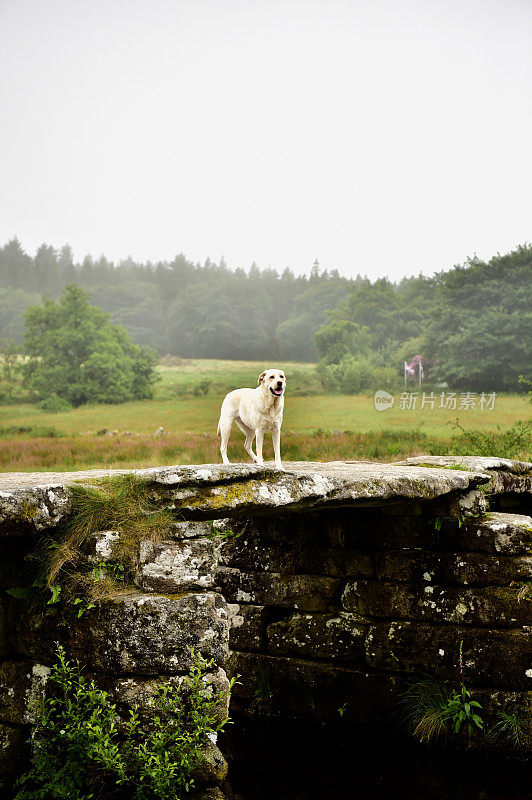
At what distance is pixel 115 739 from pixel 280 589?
3053 millimetres

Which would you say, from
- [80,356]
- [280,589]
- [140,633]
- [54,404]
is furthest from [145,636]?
[80,356]

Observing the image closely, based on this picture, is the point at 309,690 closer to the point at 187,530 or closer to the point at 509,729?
the point at 509,729

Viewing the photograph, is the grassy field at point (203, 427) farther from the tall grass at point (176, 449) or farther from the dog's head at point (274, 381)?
the dog's head at point (274, 381)

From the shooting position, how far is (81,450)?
1697 centimetres

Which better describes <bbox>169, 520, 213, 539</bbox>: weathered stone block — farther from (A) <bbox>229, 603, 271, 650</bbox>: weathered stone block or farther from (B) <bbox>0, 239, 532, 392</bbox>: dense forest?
(B) <bbox>0, 239, 532, 392</bbox>: dense forest

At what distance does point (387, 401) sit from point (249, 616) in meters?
14.5

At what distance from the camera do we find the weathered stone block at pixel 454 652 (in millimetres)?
6828

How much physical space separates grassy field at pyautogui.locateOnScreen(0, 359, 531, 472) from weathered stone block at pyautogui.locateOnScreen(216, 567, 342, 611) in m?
7.59

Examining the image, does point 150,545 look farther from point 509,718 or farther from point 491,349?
point 491,349

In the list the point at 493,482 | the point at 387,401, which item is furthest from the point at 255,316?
the point at 493,482

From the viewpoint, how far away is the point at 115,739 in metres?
4.90

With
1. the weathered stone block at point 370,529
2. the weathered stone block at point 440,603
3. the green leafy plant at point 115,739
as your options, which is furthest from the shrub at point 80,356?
the green leafy plant at point 115,739

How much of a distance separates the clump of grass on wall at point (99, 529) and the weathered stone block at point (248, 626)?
278 centimetres

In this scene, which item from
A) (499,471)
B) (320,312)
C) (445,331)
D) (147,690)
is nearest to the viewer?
(147,690)
